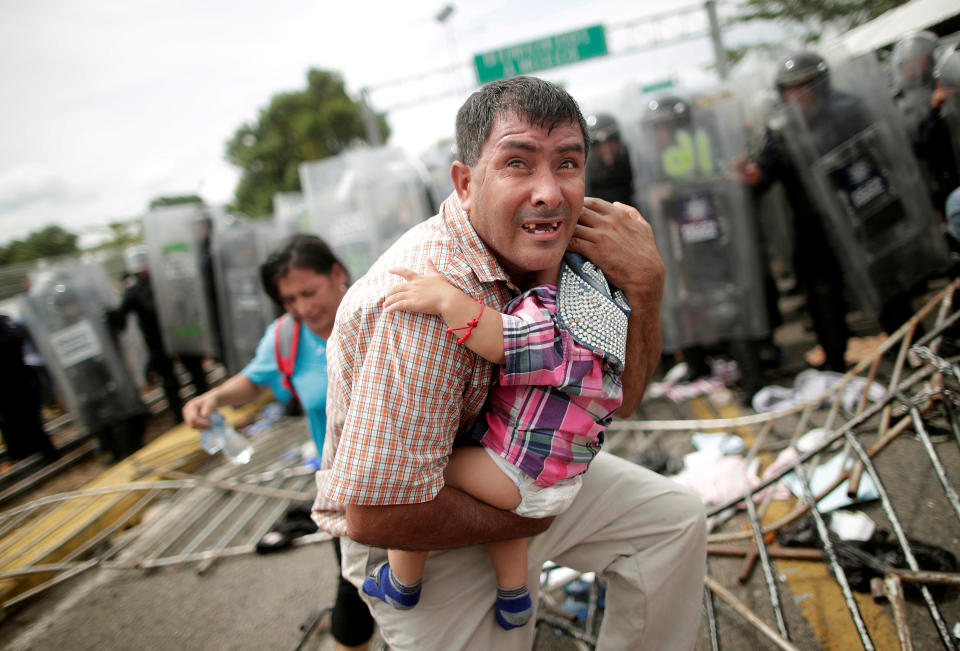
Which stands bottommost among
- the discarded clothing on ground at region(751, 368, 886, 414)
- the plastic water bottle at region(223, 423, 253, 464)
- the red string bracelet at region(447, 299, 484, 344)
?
the discarded clothing on ground at region(751, 368, 886, 414)

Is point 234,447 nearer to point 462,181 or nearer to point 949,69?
point 462,181

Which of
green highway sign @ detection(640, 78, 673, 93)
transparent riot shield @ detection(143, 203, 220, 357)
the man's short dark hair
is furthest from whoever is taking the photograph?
green highway sign @ detection(640, 78, 673, 93)

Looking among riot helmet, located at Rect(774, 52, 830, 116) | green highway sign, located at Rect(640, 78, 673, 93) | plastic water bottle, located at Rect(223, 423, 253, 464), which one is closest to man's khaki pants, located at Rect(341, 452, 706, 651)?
plastic water bottle, located at Rect(223, 423, 253, 464)

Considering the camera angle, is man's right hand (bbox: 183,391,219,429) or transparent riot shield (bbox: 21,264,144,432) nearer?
man's right hand (bbox: 183,391,219,429)

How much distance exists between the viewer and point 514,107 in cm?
124

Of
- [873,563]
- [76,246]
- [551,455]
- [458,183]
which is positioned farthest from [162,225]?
[76,246]

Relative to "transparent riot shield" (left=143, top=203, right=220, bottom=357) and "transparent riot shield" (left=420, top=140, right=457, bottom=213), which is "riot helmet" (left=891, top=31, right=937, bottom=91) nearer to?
"transparent riot shield" (left=420, top=140, right=457, bottom=213)

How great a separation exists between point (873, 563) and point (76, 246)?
33231 mm

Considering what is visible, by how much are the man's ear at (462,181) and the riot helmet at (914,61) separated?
4.10 m

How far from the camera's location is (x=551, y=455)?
47.8 inches

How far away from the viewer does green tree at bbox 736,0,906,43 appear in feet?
41.5

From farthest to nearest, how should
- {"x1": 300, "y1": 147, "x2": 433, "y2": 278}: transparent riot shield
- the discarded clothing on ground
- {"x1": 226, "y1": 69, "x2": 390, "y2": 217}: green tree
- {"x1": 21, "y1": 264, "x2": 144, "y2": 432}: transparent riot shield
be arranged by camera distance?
{"x1": 226, "y1": 69, "x2": 390, "y2": 217}: green tree < {"x1": 300, "y1": 147, "x2": 433, "y2": 278}: transparent riot shield < {"x1": 21, "y1": 264, "x2": 144, "y2": 432}: transparent riot shield < the discarded clothing on ground

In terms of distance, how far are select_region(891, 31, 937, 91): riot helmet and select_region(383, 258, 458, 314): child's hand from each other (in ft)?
14.3

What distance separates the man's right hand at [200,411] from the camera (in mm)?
2141
